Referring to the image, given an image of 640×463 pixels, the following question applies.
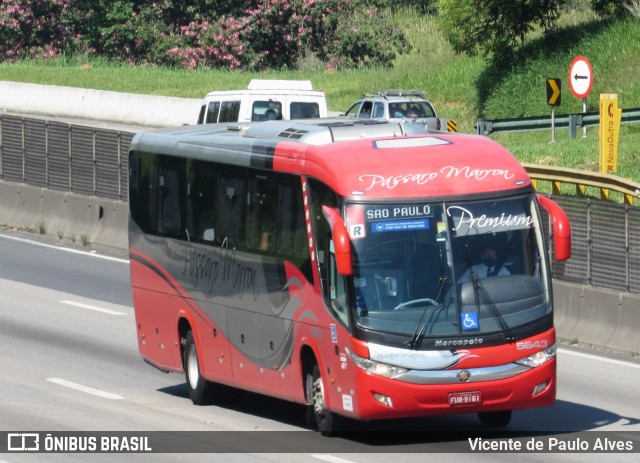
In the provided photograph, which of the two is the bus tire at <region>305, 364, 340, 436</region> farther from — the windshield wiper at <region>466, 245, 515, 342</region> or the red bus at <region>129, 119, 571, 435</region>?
the windshield wiper at <region>466, 245, 515, 342</region>

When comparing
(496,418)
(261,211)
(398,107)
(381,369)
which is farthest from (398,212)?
(398,107)

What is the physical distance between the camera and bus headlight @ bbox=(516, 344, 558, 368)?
13047 millimetres

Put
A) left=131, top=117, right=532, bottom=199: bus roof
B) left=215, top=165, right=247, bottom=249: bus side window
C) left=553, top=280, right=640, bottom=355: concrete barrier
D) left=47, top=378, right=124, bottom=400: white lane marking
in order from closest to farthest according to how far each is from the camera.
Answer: left=131, top=117, right=532, bottom=199: bus roof < left=215, top=165, right=247, bottom=249: bus side window < left=47, top=378, right=124, bottom=400: white lane marking < left=553, top=280, right=640, bottom=355: concrete barrier

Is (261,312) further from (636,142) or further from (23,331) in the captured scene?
(636,142)

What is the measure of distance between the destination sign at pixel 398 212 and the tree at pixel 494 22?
3435 cm

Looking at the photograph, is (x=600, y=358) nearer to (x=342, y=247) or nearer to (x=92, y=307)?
(x=342, y=247)

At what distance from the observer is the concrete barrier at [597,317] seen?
1917 centimetres

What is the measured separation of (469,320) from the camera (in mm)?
12883

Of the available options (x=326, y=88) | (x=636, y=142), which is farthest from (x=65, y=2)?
(x=636, y=142)

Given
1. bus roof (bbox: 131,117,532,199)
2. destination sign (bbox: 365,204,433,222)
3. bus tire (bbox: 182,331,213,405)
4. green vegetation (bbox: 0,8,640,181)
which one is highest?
bus roof (bbox: 131,117,532,199)

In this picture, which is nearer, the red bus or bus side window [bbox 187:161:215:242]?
the red bus

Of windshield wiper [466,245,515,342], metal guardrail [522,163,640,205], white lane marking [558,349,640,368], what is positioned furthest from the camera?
metal guardrail [522,163,640,205]

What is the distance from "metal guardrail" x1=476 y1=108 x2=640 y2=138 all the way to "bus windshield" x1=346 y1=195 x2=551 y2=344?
2673 cm

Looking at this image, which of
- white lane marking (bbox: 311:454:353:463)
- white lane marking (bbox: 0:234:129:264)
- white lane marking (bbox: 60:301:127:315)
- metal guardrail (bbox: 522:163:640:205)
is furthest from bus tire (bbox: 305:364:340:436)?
white lane marking (bbox: 0:234:129:264)
